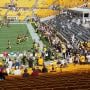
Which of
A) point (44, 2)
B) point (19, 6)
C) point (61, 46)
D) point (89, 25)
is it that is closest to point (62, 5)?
point (44, 2)

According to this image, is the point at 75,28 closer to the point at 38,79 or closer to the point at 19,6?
the point at 19,6

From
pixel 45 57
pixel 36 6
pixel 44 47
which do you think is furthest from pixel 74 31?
pixel 36 6

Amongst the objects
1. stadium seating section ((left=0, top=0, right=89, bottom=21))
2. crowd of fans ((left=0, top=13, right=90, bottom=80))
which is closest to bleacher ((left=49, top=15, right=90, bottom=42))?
crowd of fans ((left=0, top=13, right=90, bottom=80))

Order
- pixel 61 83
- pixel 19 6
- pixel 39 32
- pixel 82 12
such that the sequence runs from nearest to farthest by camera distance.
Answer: pixel 61 83, pixel 39 32, pixel 82 12, pixel 19 6

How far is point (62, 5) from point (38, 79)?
1680 inches

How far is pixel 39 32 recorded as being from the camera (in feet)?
103

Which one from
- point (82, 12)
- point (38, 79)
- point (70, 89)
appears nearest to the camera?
point (70, 89)

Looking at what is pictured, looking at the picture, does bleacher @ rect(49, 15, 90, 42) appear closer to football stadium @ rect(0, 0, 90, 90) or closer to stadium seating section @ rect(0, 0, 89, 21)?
football stadium @ rect(0, 0, 90, 90)

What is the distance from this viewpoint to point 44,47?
22.2m

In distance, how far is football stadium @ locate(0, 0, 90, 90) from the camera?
8.63 meters

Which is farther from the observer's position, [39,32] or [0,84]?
[39,32]

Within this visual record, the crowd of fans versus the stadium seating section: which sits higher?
the stadium seating section

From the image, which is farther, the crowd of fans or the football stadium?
the crowd of fans

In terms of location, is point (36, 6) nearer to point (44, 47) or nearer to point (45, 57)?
point (44, 47)
